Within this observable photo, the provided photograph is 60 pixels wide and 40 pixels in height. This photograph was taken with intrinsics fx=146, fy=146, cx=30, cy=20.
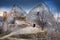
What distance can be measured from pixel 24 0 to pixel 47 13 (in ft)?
2.59

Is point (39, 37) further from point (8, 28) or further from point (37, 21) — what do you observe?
point (8, 28)

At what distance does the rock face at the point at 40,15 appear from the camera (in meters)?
4.09

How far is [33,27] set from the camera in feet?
13.6

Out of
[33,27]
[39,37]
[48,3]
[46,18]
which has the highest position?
[48,3]

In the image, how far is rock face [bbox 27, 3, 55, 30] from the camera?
4.09 m

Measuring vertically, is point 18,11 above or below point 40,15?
above

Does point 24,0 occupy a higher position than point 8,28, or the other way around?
point 24,0

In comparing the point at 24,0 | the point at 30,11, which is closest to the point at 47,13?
the point at 30,11

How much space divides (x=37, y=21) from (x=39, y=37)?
0.46 metres

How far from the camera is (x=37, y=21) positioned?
413 cm

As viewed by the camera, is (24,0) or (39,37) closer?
(39,37)

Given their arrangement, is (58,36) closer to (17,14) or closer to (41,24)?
(41,24)

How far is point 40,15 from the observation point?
413cm

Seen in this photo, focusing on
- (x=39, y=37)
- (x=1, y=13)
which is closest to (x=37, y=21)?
(x=39, y=37)
